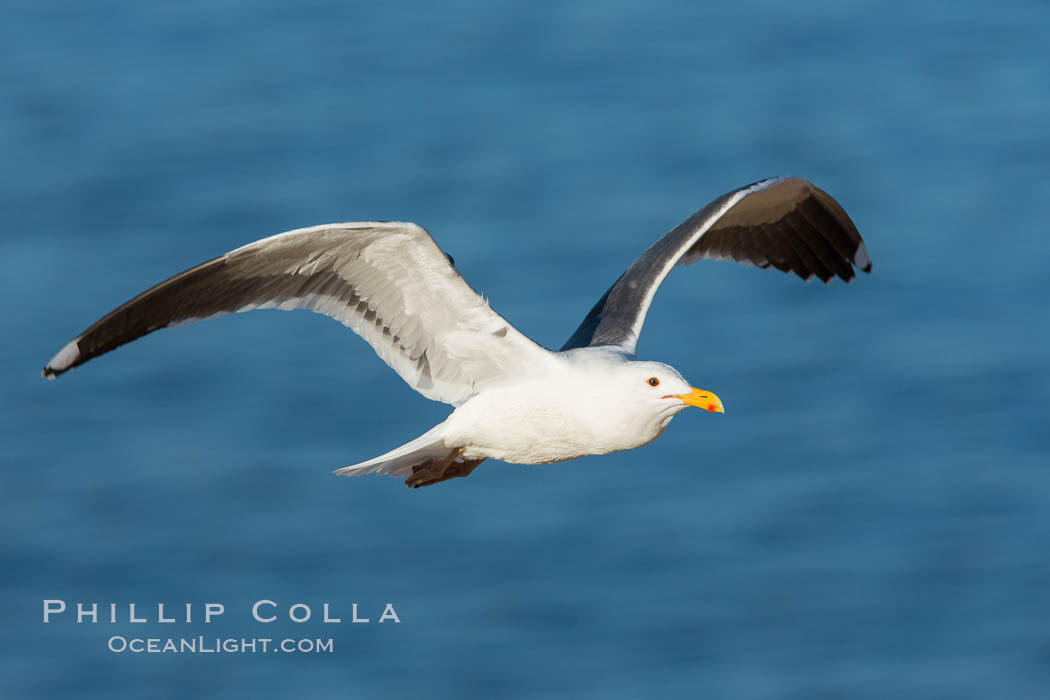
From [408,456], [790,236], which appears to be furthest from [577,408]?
[790,236]

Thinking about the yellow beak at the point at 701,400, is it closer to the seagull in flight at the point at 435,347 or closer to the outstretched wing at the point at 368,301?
the seagull in flight at the point at 435,347

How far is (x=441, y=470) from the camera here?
9766mm

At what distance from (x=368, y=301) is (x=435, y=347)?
1.53 ft

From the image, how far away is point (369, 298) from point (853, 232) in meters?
4.27

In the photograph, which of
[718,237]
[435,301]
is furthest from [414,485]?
[718,237]

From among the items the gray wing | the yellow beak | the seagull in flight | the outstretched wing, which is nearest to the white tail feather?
the seagull in flight

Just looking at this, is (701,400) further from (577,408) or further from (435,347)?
(435,347)

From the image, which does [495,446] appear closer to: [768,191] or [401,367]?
[401,367]

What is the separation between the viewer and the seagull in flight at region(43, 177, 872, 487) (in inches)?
351

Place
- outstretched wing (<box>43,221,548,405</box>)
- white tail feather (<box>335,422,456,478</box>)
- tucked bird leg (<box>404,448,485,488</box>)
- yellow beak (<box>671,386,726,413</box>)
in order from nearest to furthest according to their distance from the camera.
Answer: outstretched wing (<box>43,221,548,405</box>), yellow beak (<box>671,386,726,413</box>), white tail feather (<box>335,422,456,478</box>), tucked bird leg (<box>404,448,485,488</box>)

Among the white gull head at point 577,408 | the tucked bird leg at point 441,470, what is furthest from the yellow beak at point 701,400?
the tucked bird leg at point 441,470

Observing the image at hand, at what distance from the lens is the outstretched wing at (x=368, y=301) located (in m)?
8.84

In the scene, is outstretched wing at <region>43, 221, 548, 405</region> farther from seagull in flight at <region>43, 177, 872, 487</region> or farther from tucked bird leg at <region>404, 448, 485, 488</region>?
tucked bird leg at <region>404, 448, 485, 488</region>

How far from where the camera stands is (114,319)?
8.91 metres
